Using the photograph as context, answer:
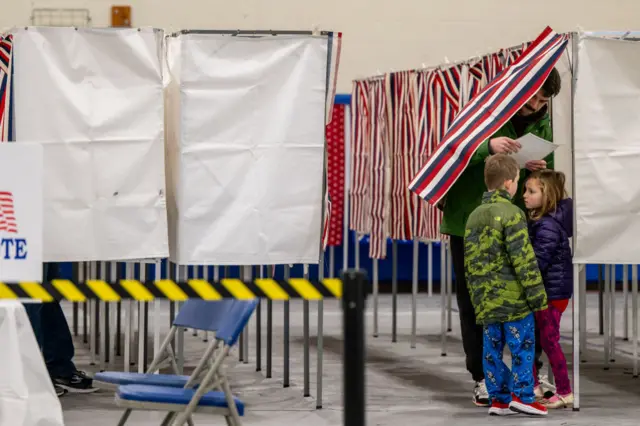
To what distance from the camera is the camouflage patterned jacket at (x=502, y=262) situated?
593 centimetres

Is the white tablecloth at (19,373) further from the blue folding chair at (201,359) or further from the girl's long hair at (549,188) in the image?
the girl's long hair at (549,188)

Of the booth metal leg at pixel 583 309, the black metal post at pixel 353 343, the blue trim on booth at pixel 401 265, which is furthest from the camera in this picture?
the blue trim on booth at pixel 401 265

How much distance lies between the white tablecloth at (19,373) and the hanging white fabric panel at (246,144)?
Result: 5.91 ft

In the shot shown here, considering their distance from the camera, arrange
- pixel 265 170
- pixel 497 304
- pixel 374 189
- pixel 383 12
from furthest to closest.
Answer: pixel 383 12 < pixel 374 189 < pixel 265 170 < pixel 497 304

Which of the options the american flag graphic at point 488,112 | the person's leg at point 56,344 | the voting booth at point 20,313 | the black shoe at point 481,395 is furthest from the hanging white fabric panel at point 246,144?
the voting booth at point 20,313

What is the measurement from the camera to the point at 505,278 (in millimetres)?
5992

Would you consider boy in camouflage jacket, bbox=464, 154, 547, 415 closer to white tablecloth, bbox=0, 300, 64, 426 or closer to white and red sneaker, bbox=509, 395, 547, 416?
white and red sneaker, bbox=509, 395, 547, 416

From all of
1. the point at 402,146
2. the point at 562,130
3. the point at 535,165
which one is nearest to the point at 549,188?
the point at 535,165

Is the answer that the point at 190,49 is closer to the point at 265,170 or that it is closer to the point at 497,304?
the point at 265,170

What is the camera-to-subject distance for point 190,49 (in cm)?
639

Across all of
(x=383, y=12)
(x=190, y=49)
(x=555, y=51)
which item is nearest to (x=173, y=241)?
(x=190, y=49)

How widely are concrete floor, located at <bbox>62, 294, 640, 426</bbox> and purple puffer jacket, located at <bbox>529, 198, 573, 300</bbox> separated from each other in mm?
670

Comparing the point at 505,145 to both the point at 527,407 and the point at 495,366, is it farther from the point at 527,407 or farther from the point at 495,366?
the point at 527,407

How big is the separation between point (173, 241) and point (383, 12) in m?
8.67
